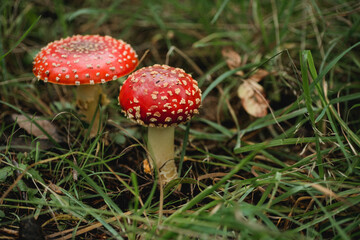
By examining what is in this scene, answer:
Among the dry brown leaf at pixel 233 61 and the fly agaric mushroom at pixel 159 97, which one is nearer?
the fly agaric mushroom at pixel 159 97

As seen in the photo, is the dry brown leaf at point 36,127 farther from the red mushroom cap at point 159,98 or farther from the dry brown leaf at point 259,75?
the dry brown leaf at point 259,75

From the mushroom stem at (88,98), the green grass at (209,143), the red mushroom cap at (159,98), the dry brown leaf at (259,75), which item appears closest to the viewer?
the green grass at (209,143)

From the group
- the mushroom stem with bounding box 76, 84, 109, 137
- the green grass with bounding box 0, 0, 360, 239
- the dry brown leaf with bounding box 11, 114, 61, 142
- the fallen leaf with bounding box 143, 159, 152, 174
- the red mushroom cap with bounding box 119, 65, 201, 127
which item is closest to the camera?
the green grass with bounding box 0, 0, 360, 239

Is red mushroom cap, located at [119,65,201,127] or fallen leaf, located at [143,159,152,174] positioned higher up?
red mushroom cap, located at [119,65,201,127]

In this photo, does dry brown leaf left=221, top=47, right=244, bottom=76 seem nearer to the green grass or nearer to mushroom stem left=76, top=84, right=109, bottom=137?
the green grass

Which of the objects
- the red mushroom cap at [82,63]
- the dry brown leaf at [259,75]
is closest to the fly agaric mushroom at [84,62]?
the red mushroom cap at [82,63]

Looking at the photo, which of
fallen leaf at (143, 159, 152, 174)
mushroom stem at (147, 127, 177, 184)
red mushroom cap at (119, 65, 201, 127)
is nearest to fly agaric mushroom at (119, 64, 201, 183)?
red mushroom cap at (119, 65, 201, 127)

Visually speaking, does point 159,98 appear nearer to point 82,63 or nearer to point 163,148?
point 163,148

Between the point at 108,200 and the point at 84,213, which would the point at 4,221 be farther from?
the point at 108,200
